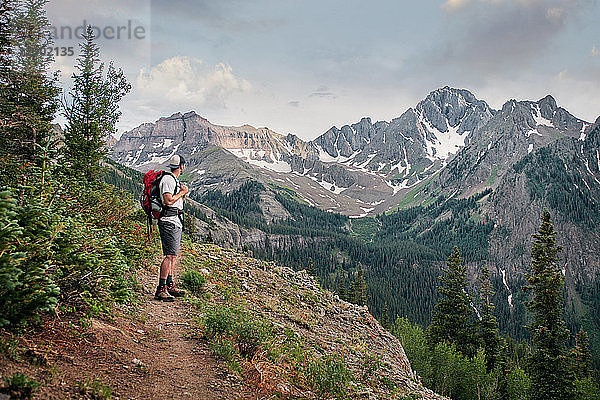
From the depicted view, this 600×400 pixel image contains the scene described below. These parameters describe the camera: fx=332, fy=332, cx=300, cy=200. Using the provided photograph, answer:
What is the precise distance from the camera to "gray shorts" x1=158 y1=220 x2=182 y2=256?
9.23 metres

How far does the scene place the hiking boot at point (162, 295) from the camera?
31.7ft

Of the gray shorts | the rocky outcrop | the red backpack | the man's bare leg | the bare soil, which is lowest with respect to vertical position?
the rocky outcrop

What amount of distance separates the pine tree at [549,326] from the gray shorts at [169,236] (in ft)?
82.9

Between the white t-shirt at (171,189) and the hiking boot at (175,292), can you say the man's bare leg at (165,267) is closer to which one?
the hiking boot at (175,292)

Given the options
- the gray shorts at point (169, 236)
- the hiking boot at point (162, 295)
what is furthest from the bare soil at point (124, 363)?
the gray shorts at point (169, 236)

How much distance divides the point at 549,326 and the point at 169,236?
28.0 metres

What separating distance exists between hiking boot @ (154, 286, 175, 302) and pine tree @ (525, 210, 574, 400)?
25252 mm

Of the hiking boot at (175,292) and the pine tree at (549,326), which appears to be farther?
the pine tree at (549,326)

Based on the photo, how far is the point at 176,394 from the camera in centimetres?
543

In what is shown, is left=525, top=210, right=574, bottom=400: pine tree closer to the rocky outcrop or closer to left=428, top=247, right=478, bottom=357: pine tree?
left=428, top=247, right=478, bottom=357: pine tree

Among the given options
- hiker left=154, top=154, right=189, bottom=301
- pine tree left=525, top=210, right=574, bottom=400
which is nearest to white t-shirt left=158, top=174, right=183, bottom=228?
hiker left=154, top=154, right=189, bottom=301

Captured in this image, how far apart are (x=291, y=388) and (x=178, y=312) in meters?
4.02

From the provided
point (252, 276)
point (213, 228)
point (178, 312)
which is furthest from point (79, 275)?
point (213, 228)

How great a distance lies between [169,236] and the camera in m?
9.27
